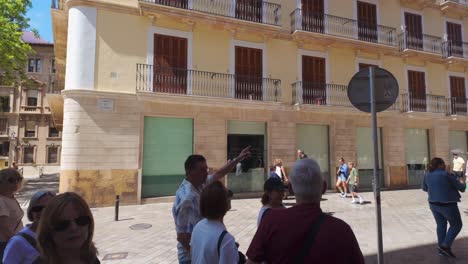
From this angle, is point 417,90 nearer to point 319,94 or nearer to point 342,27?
point 342,27

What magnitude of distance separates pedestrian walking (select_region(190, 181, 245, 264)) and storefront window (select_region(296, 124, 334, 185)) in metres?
14.0

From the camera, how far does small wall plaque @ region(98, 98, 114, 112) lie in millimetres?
12594

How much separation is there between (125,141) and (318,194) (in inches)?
464

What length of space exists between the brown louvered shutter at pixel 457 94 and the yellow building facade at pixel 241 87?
3.6 inches

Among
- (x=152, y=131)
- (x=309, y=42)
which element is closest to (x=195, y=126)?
(x=152, y=131)

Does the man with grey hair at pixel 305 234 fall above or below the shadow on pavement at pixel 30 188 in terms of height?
above

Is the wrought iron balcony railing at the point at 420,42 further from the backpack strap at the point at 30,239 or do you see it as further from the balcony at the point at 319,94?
the backpack strap at the point at 30,239

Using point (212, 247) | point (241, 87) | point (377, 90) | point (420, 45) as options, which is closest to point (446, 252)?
point (377, 90)

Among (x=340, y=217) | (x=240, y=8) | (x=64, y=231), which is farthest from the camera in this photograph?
(x=240, y=8)

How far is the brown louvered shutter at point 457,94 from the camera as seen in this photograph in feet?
67.7

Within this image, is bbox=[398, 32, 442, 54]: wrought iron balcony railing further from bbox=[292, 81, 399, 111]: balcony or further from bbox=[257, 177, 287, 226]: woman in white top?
bbox=[257, 177, 287, 226]: woman in white top

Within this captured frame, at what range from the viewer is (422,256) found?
598 cm

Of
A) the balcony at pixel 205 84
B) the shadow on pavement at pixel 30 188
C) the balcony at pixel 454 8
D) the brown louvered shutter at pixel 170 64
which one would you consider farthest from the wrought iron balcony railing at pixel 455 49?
the shadow on pavement at pixel 30 188

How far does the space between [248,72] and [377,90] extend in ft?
36.5
